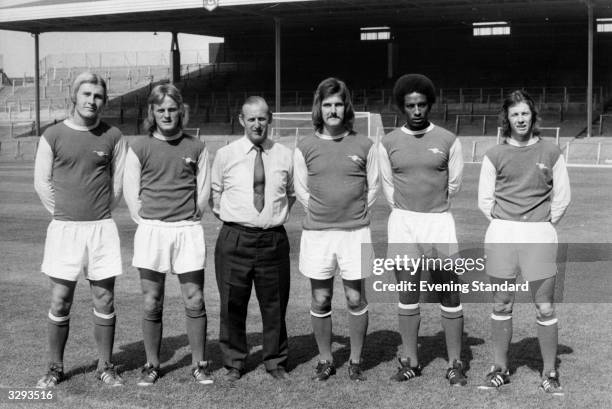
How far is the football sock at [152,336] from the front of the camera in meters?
5.26

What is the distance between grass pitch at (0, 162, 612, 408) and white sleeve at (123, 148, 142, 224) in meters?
1.15

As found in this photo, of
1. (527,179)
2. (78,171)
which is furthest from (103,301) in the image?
(527,179)

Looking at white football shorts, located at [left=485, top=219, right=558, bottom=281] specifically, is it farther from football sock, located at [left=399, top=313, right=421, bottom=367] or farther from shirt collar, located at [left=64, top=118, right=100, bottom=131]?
shirt collar, located at [left=64, top=118, right=100, bottom=131]

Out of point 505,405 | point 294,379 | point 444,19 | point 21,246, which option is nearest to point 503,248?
point 505,405

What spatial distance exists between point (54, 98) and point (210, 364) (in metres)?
47.7

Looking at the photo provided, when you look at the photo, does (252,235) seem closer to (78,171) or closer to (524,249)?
(78,171)

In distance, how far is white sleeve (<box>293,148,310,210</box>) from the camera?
5355 mm

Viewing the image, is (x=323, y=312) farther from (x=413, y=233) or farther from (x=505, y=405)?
(x=505, y=405)

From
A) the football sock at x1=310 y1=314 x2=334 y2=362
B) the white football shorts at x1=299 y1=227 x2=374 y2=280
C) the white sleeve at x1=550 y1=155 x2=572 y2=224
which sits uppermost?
the white sleeve at x1=550 y1=155 x2=572 y2=224

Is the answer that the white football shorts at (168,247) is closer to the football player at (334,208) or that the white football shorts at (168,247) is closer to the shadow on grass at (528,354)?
the football player at (334,208)

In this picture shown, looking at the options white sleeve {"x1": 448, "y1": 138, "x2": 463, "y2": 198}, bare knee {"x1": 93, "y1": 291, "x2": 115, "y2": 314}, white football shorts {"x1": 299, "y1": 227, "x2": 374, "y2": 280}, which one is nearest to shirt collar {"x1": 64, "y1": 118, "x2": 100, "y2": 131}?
bare knee {"x1": 93, "y1": 291, "x2": 115, "y2": 314}

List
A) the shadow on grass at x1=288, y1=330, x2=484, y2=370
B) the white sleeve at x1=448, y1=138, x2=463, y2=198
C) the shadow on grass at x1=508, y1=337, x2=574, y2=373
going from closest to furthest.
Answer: the white sleeve at x1=448, y1=138, x2=463, y2=198 → the shadow on grass at x1=508, y1=337, x2=574, y2=373 → the shadow on grass at x1=288, y1=330, x2=484, y2=370

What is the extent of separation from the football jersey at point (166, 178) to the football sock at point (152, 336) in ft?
2.24

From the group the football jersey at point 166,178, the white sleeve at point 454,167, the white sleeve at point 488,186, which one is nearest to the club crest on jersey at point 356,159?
the white sleeve at point 454,167
